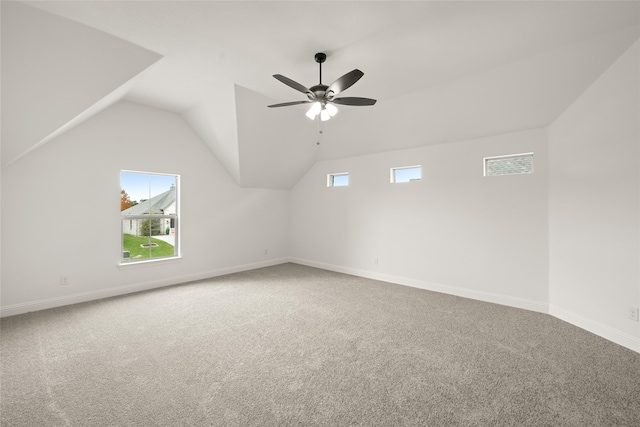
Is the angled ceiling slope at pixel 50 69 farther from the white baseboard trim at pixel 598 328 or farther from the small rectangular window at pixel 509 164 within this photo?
the white baseboard trim at pixel 598 328

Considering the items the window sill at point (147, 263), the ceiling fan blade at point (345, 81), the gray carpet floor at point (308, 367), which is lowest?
the gray carpet floor at point (308, 367)

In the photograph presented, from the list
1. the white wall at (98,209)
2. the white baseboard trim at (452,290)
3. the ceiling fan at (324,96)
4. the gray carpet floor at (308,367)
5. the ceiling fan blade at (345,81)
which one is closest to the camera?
the gray carpet floor at (308,367)

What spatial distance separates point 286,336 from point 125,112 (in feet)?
13.6

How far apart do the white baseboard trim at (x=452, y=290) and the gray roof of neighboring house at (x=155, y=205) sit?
3383 mm

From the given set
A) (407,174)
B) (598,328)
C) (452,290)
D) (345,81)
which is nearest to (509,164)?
(407,174)

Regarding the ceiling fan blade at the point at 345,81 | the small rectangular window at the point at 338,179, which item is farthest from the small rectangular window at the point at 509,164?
the ceiling fan blade at the point at 345,81

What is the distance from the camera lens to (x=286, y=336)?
295cm

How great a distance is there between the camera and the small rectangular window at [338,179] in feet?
19.5

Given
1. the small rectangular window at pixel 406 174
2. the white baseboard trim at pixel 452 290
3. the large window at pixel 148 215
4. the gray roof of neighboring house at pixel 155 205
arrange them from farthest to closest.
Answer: the small rectangular window at pixel 406 174
the gray roof of neighboring house at pixel 155 205
the large window at pixel 148 215
the white baseboard trim at pixel 452 290

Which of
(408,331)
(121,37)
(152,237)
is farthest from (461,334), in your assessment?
(152,237)

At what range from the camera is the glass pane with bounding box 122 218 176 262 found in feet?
14.7

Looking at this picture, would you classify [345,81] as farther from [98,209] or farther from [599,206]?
[98,209]

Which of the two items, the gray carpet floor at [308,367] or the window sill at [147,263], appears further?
the window sill at [147,263]

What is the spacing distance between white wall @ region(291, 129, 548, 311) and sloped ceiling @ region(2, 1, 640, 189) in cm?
65
